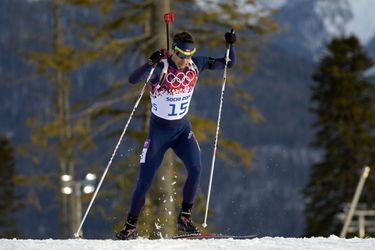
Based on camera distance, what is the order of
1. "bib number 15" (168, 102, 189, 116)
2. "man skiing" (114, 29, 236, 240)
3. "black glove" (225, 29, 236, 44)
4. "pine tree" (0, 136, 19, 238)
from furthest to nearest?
"pine tree" (0, 136, 19, 238) → "black glove" (225, 29, 236, 44) → "bib number 15" (168, 102, 189, 116) → "man skiing" (114, 29, 236, 240)

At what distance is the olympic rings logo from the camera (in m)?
7.15

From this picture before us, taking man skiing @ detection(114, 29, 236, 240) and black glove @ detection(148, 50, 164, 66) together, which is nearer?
black glove @ detection(148, 50, 164, 66)

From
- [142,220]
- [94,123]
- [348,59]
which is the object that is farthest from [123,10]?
[348,59]

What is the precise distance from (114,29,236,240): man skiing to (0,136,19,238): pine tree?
122ft

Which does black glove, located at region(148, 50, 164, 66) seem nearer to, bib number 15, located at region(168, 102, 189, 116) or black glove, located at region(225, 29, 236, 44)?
bib number 15, located at region(168, 102, 189, 116)

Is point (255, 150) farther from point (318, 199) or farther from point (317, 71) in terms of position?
point (317, 71)

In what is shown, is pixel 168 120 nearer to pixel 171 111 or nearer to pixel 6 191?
pixel 171 111

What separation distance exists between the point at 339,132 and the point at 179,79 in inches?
1044

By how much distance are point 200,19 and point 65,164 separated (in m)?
7.25

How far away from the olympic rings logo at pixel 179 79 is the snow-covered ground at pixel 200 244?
1.80 metres

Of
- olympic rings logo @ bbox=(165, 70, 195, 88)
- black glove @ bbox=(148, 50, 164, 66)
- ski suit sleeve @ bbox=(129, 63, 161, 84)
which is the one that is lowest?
olympic rings logo @ bbox=(165, 70, 195, 88)

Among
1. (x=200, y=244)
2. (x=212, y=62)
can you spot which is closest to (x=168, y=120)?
(x=212, y=62)

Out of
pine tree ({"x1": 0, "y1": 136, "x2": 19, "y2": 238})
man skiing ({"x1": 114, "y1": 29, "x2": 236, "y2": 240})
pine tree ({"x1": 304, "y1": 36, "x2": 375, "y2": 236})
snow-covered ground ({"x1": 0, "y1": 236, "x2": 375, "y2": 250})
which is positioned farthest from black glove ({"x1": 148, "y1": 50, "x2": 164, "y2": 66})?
pine tree ({"x1": 0, "y1": 136, "x2": 19, "y2": 238})

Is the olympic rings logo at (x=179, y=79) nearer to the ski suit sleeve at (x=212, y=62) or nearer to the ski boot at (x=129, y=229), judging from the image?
the ski suit sleeve at (x=212, y=62)
